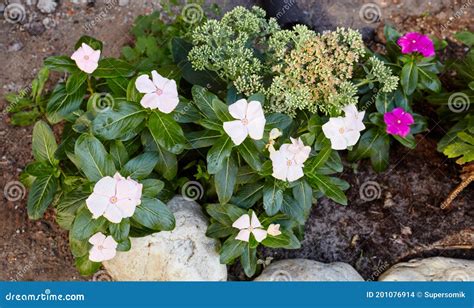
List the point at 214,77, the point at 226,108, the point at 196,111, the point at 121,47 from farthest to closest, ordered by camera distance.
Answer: the point at 121,47
the point at 214,77
the point at 196,111
the point at 226,108

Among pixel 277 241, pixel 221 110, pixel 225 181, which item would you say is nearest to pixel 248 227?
pixel 277 241

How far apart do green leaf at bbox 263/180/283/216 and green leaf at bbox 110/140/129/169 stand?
830 millimetres

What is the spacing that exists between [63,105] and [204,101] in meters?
0.89

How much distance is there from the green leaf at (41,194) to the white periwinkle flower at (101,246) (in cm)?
43

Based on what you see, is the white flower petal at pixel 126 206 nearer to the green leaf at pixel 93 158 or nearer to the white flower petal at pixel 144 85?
the green leaf at pixel 93 158

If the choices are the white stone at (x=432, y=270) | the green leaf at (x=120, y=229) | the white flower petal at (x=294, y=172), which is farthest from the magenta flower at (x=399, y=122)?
the green leaf at (x=120, y=229)

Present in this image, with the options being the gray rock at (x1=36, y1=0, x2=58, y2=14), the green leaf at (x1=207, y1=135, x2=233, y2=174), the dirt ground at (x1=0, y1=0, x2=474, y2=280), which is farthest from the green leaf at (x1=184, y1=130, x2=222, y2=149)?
the gray rock at (x1=36, y1=0, x2=58, y2=14)

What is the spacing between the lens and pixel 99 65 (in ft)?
11.8

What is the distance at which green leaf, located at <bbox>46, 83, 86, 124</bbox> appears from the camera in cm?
363

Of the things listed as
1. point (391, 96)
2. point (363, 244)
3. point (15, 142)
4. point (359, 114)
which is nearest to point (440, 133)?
point (391, 96)

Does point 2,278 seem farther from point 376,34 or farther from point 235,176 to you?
point 376,34

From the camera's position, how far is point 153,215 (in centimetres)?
327

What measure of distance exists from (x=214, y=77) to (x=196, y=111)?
0.46m

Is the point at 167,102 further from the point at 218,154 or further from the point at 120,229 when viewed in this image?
the point at 120,229
